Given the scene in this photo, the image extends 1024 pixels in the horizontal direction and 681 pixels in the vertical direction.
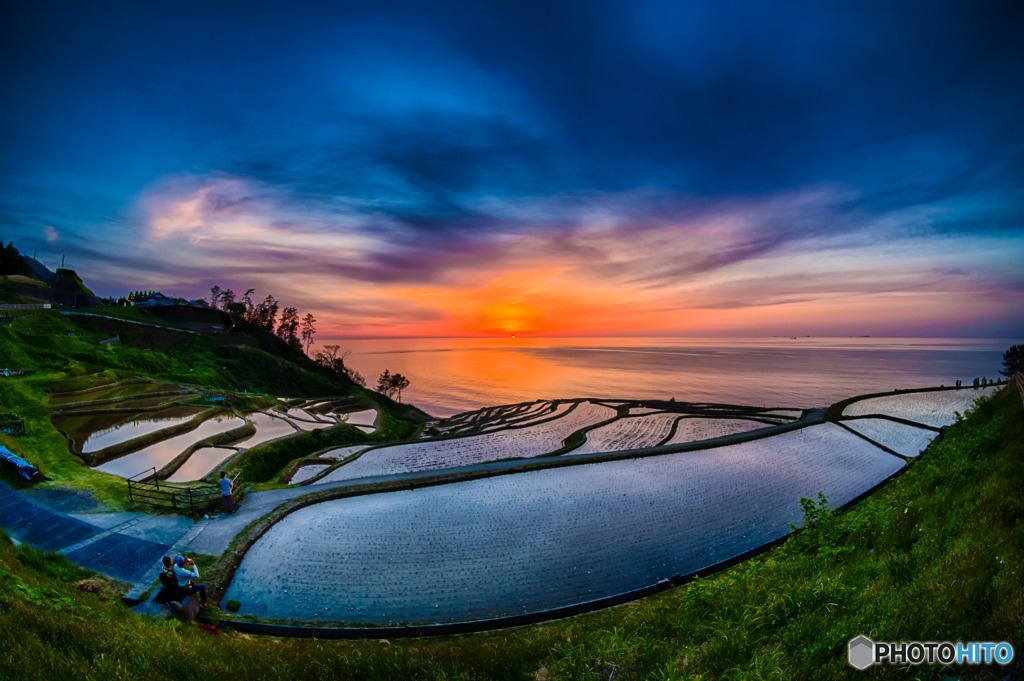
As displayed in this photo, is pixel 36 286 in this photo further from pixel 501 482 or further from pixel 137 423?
pixel 501 482

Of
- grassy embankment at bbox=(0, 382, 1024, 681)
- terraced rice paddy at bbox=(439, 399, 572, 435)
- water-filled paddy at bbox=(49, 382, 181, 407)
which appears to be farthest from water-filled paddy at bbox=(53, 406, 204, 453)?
terraced rice paddy at bbox=(439, 399, 572, 435)

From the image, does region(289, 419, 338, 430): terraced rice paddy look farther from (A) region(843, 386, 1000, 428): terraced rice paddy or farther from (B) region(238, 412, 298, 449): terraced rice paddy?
(A) region(843, 386, 1000, 428): terraced rice paddy

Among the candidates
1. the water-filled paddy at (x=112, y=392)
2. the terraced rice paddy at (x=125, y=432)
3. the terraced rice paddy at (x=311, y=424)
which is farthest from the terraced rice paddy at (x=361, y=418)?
the terraced rice paddy at (x=125, y=432)

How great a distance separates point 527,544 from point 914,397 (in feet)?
160

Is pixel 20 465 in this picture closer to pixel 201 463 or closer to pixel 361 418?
pixel 201 463

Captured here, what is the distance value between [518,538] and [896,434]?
29.8 meters

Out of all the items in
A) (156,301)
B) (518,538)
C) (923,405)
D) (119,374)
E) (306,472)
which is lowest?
(306,472)

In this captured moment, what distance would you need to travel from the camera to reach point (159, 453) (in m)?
18.8

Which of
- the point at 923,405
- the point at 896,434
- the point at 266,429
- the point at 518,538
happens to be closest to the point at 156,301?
the point at 266,429

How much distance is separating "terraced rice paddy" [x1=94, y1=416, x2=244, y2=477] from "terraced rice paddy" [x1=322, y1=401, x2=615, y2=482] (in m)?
7.63

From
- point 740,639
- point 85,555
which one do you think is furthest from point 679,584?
point 85,555

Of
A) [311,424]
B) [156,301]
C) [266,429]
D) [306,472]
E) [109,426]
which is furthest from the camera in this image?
[156,301]

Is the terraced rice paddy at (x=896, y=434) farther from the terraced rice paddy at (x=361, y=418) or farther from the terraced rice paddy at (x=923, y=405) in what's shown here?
the terraced rice paddy at (x=361, y=418)

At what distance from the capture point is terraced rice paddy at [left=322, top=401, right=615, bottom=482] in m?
20.2
